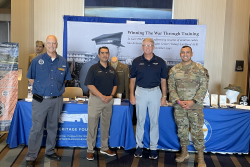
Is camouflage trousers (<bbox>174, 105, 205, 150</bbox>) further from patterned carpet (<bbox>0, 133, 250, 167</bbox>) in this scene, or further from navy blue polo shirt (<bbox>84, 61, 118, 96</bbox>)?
navy blue polo shirt (<bbox>84, 61, 118, 96</bbox>)

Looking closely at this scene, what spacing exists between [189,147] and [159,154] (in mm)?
456

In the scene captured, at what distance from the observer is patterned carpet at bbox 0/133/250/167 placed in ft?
9.11

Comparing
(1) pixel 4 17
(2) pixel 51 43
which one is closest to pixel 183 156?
(2) pixel 51 43

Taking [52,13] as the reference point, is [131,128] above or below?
below

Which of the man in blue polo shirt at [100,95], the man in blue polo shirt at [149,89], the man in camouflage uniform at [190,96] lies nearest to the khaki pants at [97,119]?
the man in blue polo shirt at [100,95]

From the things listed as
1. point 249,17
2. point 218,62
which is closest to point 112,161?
point 218,62

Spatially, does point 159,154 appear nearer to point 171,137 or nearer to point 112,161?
point 171,137

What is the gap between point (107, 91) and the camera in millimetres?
2898

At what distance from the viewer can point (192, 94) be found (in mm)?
2859

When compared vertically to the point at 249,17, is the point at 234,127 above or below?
below

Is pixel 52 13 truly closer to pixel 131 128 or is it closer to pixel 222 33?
pixel 131 128

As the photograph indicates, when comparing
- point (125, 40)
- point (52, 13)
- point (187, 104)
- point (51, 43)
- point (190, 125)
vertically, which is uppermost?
point (52, 13)

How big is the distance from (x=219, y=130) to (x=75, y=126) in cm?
207

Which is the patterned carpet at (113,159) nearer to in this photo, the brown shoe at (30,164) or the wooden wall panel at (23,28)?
the brown shoe at (30,164)
